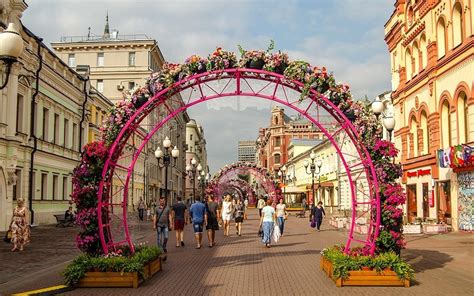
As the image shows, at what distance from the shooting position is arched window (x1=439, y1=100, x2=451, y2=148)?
25.3 m

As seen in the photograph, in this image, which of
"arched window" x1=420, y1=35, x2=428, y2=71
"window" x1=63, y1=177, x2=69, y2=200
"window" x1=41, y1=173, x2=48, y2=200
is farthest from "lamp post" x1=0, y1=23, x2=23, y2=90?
"window" x1=63, y1=177, x2=69, y2=200

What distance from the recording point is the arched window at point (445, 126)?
82.9 feet

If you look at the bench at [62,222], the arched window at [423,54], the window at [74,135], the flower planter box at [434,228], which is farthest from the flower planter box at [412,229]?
the window at [74,135]

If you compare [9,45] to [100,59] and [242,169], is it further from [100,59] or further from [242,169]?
[100,59]

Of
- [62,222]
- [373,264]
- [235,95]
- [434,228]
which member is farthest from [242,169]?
[373,264]

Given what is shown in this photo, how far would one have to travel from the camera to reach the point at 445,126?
25562 mm

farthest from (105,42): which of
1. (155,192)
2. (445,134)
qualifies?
(445,134)

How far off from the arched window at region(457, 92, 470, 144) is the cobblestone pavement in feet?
22.4

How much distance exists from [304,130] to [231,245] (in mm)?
99625

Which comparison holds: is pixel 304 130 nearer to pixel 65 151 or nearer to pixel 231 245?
pixel 65 151

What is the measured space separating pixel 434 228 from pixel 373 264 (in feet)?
47.0

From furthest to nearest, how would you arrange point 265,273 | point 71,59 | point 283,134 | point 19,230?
point 283,134 → point 71,59 → point 19,230 → point 265,273

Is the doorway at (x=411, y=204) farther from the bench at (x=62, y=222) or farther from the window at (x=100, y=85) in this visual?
the window at (x=100, y=85)

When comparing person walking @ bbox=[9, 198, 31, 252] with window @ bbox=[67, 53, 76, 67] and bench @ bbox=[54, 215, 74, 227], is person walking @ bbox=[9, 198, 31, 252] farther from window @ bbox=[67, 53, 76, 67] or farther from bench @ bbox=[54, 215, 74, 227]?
window @ bbox=[67, 53, 76, 67]
